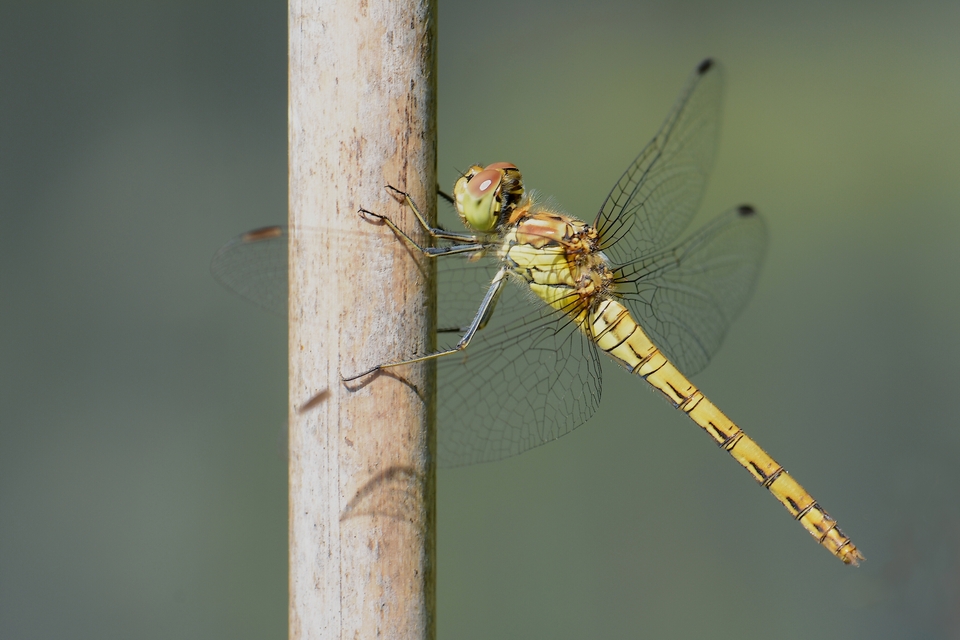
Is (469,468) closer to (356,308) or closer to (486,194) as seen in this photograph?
(486,194)

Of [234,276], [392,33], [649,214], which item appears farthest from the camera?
[649,214]

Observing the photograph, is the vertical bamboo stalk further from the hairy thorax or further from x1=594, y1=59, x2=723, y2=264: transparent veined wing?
x1=594, y1=59, x2=723, y2=264: transparent veined wing

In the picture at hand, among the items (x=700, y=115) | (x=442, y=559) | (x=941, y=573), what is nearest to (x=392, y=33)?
(x=700, y=115)

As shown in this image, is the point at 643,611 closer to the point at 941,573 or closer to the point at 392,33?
the point at 941,573

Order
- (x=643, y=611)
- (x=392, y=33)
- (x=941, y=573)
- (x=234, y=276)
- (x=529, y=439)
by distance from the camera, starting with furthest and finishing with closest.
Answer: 1. (x=643, y=611)
2. (x=941, y=573)
3. (x=529, y=439)
4. (x=234, y=276)
5. (x=392, y=33)

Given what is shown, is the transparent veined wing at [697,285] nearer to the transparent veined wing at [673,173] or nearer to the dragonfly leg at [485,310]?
the transparent veined wing at [673,173]

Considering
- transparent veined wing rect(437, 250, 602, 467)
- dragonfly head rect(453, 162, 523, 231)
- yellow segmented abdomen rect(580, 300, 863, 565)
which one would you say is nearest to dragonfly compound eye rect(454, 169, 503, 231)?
dragonfly head rect(453, 162, 523, 231)

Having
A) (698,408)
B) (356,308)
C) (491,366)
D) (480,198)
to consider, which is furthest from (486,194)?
(698,408)
